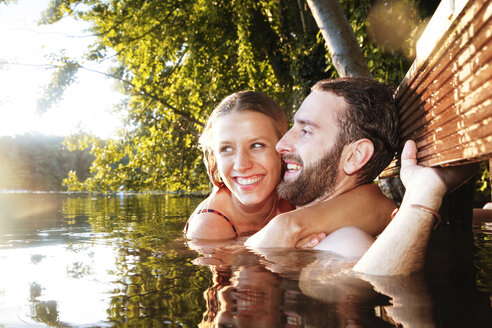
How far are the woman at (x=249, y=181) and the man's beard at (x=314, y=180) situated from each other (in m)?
0.15

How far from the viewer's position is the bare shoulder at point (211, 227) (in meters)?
3.47

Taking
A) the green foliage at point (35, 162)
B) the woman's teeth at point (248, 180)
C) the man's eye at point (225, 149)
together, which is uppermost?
the green foliage at point (35, 162)

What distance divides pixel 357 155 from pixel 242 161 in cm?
90

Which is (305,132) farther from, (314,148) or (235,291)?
(235,291)

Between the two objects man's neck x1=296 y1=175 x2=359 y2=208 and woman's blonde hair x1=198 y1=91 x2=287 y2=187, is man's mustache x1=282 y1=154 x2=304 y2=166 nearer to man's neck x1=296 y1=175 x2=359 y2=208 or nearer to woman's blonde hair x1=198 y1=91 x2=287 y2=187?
man's neck x1=296 y1=175 x2=359 y2=208

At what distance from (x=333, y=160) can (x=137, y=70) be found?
893 centimetres

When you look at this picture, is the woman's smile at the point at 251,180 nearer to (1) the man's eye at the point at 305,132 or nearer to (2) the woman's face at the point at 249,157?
(2) the woman's face at the point at 249,157

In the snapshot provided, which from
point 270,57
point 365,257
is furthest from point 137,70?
point 365,257

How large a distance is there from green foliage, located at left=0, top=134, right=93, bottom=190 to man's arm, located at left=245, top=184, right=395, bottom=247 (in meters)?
66.1

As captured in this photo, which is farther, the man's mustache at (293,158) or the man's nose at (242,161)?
the man's nose at (242,161)

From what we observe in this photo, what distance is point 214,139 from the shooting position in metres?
3.49

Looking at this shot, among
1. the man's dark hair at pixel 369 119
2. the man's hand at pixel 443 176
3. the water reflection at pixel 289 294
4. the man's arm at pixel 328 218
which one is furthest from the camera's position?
the man's dark hair at pixel 369 119

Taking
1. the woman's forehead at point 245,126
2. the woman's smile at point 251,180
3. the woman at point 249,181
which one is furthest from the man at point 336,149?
the woman's forehead at point 245,126

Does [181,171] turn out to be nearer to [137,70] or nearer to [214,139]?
[137,70]
